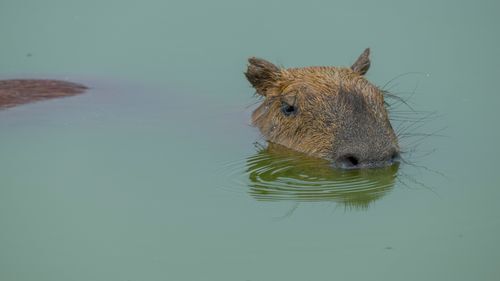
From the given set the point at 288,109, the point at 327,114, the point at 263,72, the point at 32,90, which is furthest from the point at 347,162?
the point at 32,90

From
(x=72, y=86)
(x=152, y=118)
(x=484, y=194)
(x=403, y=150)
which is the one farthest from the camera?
(x=72, y=86)

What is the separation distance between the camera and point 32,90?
11.3 m

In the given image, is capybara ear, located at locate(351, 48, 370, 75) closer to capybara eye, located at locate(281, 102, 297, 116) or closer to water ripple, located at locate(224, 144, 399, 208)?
capybara eye, located at locate(281, 102, 297, 116)

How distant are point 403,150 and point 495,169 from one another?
79 centimetres

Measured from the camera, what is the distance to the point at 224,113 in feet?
36.2

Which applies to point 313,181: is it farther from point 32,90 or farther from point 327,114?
point 32,90

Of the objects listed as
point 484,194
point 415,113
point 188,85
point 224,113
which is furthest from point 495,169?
point 188,85

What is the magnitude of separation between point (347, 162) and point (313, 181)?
0.37 metres

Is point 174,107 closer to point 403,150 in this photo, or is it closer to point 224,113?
point 224,113

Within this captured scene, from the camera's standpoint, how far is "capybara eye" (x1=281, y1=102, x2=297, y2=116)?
1008cm

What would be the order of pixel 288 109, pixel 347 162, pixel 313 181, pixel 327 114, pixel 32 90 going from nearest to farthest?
1. pixel 313 181
2. pixel 347 162
3. pixel 327 114
4. pixel 288 109
5. pixel 32 90

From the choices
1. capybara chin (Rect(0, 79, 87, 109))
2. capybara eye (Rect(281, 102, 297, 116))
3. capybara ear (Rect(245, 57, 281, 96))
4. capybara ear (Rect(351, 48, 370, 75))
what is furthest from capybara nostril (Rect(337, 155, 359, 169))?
capybara chin (Rect(0, 79, 87, 109))

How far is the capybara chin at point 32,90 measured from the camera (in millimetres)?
11062

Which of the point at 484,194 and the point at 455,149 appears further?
the point at 455,149
